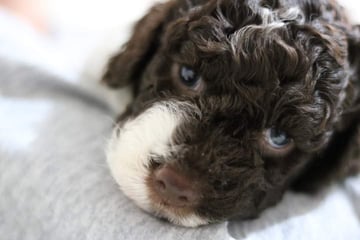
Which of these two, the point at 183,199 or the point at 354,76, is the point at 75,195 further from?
the point at 354,76

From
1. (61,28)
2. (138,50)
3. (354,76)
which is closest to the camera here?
(354,76)

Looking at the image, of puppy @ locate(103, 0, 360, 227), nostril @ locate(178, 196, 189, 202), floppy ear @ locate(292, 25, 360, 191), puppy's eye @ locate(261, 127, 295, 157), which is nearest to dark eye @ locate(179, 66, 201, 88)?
puppy @ locate(103, 0, 360, 227)

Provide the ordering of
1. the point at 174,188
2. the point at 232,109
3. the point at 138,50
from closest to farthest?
the point at 174,188
the point at 232,109
the point at 138,50

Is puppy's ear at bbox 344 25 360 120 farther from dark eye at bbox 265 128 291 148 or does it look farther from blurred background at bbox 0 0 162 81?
blurred background at bbox 0 0 162 81

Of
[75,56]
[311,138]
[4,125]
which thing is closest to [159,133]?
[311,138]

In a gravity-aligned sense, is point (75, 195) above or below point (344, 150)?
above

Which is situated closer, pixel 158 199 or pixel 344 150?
pixel 158 199

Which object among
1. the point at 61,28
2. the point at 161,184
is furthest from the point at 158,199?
the point at 61,28
